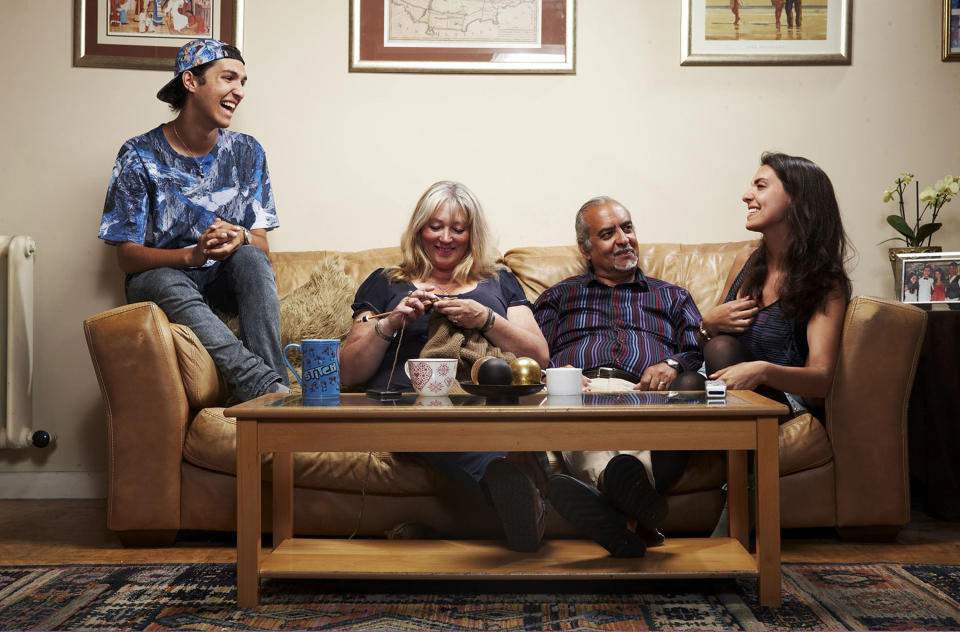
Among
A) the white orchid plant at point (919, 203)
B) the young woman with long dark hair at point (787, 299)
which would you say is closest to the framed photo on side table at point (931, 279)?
the white orchid plant at point (919, 203)

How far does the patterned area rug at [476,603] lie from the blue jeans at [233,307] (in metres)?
0.57

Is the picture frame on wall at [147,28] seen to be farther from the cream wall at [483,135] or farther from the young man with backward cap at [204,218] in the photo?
the young man with backward cap at [204,218]

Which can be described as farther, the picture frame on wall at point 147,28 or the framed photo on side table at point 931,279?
the picture frame on wall at point 147,28

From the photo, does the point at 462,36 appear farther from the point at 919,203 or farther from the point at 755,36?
the point at 919,203

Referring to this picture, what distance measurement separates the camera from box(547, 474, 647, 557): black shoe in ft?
5.49

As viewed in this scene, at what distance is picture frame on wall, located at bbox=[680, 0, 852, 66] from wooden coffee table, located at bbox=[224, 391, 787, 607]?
68.9 inches

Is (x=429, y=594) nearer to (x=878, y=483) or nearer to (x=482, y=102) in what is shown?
(x=878, y=483)

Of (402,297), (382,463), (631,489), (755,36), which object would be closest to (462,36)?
(755,36)

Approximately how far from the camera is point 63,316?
306cm

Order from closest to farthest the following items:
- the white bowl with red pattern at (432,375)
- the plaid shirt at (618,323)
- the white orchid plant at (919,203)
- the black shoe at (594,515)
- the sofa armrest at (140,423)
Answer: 1. the black shoe at (594,515)
2. the white bowl with red pattern at (432,375)
3. the sofa armrest at (140,423)
4. the plaid shirt at (618,323)
5. the white orchid plant at (919,203)

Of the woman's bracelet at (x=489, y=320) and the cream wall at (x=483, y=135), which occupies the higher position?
the cream wall at (x=483, y=135)

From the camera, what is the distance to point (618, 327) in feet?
8.19

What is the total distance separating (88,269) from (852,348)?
8.23 feet

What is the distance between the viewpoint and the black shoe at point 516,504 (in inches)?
67.8
